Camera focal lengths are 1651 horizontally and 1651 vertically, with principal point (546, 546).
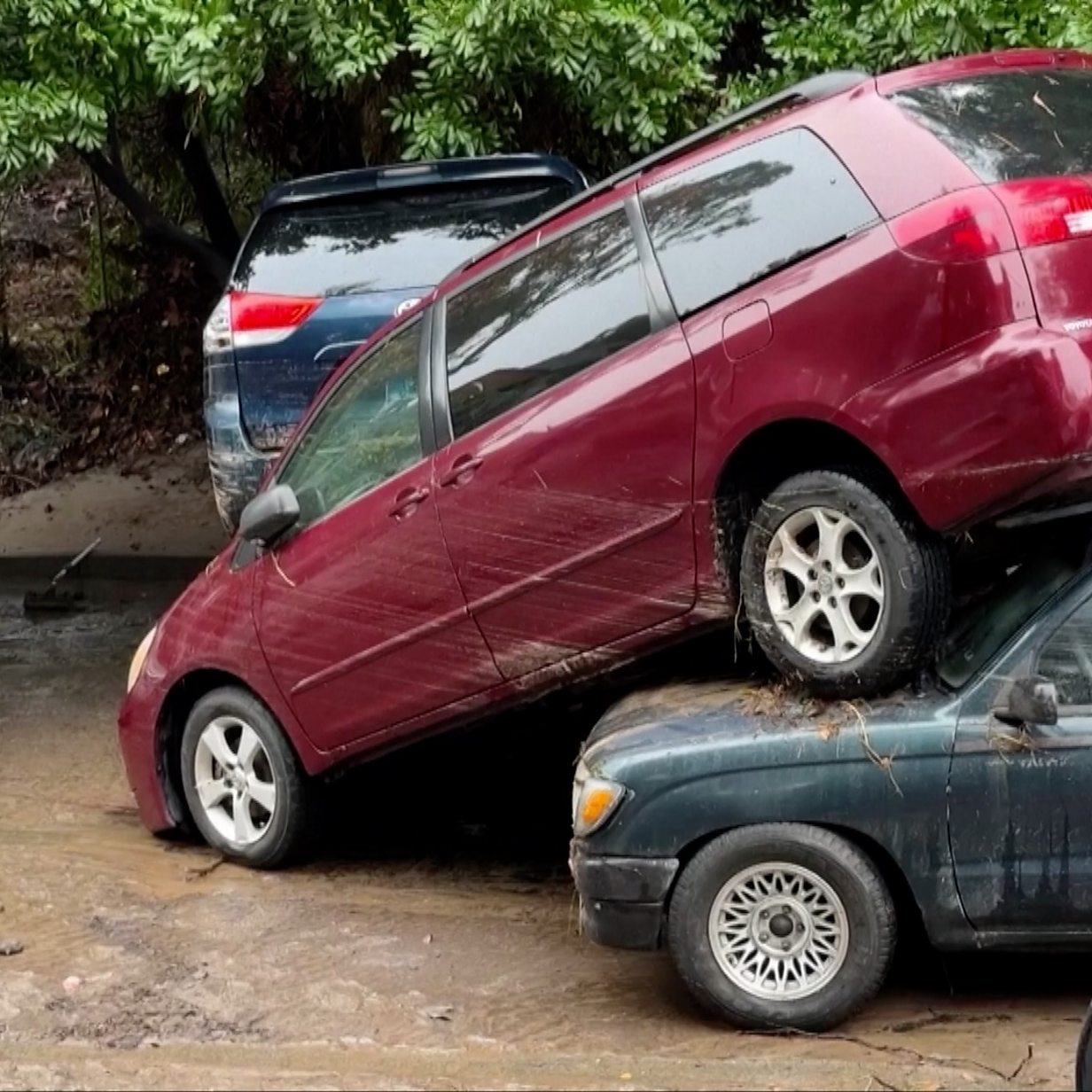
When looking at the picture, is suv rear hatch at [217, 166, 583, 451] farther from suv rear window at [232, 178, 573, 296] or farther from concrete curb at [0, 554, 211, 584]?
concrete curb at [0, 554, 211, 584]

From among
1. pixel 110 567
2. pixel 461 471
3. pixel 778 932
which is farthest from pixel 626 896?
pixel 110 567

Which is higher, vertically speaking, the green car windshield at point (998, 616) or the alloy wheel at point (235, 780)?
the green car windshield at point (998, 616)

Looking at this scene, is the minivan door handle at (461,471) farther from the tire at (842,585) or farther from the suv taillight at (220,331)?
the suv taillight at (220,331)

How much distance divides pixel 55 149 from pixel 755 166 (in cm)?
452

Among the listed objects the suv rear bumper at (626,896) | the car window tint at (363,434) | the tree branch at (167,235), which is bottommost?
the suv rear bumper at (626,896)

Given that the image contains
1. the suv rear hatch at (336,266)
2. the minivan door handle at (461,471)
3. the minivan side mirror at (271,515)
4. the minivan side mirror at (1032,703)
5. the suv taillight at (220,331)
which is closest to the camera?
the minivan side mirror at (1032,703)

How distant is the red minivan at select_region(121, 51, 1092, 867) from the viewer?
4.61 metres

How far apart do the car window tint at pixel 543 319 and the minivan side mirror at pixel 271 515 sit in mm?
902

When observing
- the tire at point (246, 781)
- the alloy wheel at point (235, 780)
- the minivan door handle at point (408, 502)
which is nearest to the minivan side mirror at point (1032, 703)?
the minivan door handle at point (408, 502)

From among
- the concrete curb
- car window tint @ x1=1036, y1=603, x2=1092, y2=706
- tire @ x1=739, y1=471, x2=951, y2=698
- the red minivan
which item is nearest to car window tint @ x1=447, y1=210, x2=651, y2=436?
the red minivan

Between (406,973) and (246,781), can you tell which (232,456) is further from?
(406,973)

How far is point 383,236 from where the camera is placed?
7953 millimetres

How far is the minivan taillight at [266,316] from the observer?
7.76 meters

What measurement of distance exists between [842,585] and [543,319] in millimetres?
1465
